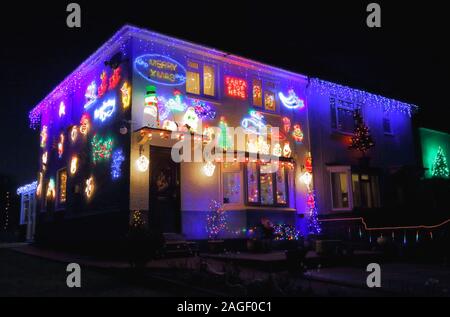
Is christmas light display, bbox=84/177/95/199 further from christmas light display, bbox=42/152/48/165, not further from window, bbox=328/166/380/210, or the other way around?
window, bbox=328/166/380/210

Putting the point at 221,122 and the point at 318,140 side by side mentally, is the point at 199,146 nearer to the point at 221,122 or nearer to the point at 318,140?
the point at 221,122

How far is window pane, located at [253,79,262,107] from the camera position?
16281mm

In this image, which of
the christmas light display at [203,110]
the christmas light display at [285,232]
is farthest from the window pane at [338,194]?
the christmas light display at [203,110]

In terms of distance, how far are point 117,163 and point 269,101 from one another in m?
7.02

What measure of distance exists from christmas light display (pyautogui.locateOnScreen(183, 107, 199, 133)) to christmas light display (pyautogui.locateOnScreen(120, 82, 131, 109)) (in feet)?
6.53

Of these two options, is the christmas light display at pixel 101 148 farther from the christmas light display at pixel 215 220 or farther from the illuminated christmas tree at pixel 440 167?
the illuminated christmas tree at pixel 440 167

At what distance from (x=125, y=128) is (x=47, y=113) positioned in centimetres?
997

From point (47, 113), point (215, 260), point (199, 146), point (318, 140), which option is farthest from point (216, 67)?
point (47, 113)

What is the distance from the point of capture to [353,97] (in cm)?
1992

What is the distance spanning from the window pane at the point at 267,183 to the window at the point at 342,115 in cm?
507

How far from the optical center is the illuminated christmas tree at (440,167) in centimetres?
2303

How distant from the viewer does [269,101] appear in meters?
16.7

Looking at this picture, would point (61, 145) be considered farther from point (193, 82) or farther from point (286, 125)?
point (286, 125)

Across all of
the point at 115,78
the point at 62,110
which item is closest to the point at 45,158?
the point at 62,110
